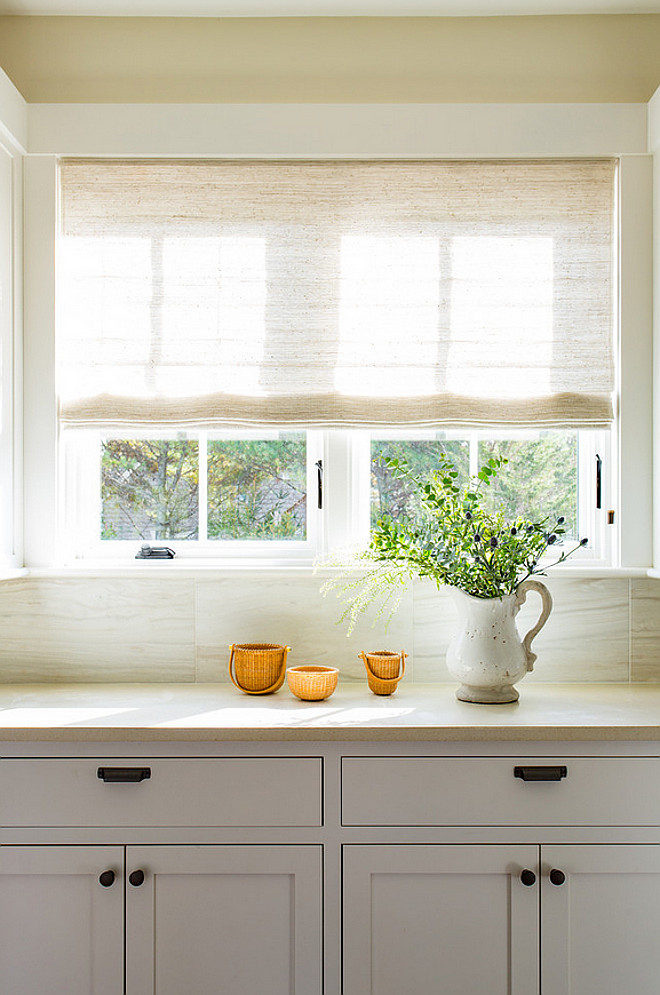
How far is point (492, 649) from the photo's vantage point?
77.2 inches

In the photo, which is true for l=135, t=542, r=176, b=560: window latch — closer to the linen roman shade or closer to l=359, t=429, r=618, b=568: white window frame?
the linen roman shade

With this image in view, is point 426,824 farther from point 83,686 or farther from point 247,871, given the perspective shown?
point 83,686

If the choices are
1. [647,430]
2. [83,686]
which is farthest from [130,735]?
[647,430]

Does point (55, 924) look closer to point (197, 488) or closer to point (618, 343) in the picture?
point (197, 488)

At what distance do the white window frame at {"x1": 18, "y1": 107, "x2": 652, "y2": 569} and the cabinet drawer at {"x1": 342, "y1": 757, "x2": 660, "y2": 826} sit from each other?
0.69 m

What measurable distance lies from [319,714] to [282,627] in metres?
0.43

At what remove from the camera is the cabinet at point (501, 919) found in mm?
1730

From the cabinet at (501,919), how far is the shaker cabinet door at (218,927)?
0.10 metres

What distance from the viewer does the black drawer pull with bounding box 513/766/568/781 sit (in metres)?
1.73

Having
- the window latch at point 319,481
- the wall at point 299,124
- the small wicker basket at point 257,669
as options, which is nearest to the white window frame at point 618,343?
the wall at point 299,124

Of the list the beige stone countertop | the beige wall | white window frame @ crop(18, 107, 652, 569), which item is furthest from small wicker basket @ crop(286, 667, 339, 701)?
the beige wall

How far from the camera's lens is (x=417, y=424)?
7.33 ft

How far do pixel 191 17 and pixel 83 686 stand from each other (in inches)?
77.4

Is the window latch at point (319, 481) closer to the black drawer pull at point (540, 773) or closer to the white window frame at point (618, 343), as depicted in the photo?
the white window frame at point (618, 343)
